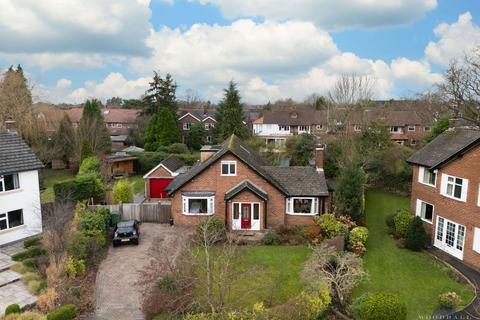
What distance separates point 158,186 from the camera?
36594 mm

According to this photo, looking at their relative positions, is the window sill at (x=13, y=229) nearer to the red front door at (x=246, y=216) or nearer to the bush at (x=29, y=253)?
the bush at (x=29, y=253)

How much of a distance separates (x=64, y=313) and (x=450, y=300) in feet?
53.6

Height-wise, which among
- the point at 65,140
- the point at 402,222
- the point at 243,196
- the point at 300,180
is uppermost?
the point at 65,140

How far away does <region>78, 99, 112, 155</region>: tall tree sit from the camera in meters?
50.0

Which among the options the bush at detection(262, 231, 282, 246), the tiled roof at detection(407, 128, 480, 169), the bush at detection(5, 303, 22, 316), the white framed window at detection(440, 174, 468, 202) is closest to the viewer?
the bush at detection(5, 303, 22, 316)

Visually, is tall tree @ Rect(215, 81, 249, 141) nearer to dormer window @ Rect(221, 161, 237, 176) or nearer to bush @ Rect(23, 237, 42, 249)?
dormer window @ Rect(221, 161, 237, 176)

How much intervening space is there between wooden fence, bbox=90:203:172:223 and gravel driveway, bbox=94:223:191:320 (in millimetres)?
2047

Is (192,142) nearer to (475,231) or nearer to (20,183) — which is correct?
(20,183)

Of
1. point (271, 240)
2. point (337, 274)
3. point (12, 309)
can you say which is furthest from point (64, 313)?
point (271, 240)

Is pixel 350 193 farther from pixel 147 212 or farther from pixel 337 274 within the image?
pixel 147 212

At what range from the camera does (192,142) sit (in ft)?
213

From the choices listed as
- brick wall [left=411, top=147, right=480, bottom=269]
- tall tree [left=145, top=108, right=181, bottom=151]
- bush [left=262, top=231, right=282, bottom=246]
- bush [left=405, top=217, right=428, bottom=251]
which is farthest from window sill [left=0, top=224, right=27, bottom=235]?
tall tree [left=145, top=108, right=181, bottom=151]

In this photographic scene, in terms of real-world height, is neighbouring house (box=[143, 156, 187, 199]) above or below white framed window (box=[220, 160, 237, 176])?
below

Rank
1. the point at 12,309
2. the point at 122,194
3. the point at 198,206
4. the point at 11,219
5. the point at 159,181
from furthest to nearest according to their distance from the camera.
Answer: the point at 159,181 → the point at 122,194 → the point at 198,206 → the point at 11,219 → the point at 12,309
